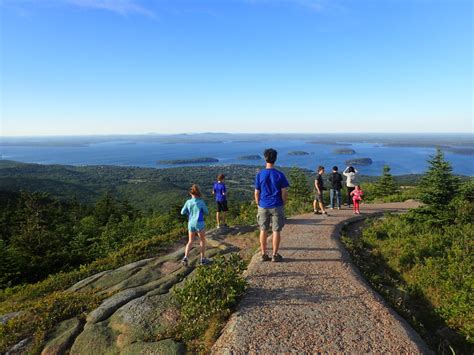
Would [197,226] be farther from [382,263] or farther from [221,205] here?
[382,263]

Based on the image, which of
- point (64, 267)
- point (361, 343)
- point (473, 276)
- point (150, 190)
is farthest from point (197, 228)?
point (150, 190)

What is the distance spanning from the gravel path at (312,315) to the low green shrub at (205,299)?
0.85 feet

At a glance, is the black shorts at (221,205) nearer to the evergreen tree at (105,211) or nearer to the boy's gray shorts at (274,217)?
the boy's gray shorts at (274,217)

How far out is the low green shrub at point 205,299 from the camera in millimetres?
4301

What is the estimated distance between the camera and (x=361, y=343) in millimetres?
3865

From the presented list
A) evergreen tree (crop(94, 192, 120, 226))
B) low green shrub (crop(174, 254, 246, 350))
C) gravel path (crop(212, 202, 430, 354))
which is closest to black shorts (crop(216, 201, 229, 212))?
gravel path (crop(212, 202, 430, 354))

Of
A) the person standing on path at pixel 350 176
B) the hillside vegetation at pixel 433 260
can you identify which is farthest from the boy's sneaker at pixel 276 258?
the person standing on path at pixel 350 176

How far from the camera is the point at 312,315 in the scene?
14.8 feet

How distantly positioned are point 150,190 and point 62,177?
57376 millimetres

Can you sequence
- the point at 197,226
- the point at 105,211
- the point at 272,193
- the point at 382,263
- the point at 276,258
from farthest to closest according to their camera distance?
the point at 105,211 → the point at 382,263 → the point at 197,226 → the point at 276,258 → the point at 272,193

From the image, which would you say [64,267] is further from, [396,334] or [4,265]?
[396,334]

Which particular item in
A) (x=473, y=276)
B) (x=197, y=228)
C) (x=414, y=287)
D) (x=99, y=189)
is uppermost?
(x=197, y=228)

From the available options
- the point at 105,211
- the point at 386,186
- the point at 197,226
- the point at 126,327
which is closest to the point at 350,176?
the point at 197,226

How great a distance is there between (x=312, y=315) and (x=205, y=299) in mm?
1658
